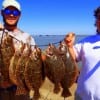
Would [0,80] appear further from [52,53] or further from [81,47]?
[81,47]

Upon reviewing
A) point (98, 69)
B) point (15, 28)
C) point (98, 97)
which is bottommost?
point (98, 97)

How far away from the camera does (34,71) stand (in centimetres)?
732

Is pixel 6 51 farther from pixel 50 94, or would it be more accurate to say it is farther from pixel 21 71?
pixel 50 94

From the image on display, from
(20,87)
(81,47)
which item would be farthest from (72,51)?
(20,87)

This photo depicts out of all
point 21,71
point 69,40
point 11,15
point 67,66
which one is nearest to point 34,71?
point 21,71

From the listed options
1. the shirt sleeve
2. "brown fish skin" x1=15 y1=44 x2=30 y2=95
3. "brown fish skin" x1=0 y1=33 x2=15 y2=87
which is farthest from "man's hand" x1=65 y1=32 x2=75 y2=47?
"brown fish skin" x1=0 y1=33 x2=15 y2=87

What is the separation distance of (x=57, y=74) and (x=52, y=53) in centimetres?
40

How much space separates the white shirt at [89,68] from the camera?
23.1 ft

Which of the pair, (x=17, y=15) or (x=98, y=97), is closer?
(x=98, y=97)

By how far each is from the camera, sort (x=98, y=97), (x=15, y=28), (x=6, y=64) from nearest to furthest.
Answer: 1. (x=98, y=97)
2. (x=6, y=64)
3. (x=15, y=28)

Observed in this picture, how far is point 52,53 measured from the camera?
724 cm

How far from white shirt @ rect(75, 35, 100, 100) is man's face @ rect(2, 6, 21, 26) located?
1376 mm

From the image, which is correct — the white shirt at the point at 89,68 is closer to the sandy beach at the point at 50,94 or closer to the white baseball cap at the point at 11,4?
the white baseball cap at the point at 11,4

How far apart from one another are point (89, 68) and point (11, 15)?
1.92 meters
